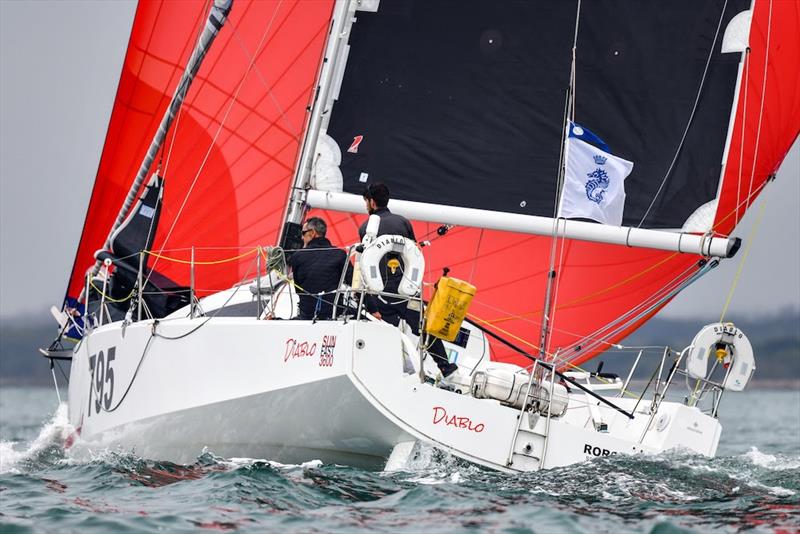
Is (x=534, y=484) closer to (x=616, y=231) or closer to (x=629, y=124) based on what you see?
(x=616, y=231)

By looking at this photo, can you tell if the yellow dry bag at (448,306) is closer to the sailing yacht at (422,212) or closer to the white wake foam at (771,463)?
the sailing yacht at (422,212)

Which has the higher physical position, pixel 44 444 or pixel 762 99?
pixel 762 99

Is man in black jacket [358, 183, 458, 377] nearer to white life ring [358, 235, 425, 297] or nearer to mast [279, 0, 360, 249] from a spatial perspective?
white life ring [358, 235, 425, 297]

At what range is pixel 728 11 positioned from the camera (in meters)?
8.68

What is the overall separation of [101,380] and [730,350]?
400cm

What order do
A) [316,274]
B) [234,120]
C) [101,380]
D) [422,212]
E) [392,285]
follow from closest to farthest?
[392,285] < [316,274] < [101,380] < [422,212] < [234,120]

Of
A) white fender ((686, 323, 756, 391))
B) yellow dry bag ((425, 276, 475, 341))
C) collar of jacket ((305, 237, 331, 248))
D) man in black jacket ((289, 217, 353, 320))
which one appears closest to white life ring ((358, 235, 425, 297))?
yellow dry bag ((425, 276, 475, 341))

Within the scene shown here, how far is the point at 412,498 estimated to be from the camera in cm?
546

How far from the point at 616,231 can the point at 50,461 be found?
4.15 metres

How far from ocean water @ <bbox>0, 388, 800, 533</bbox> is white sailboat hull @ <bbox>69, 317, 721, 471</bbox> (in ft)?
0.37

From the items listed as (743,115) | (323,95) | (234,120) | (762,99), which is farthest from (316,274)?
(762,99)

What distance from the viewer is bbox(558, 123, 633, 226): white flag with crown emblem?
767 cm

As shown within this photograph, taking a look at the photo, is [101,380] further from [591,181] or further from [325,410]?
[591,181]

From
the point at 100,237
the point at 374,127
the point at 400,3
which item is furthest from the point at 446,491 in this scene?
the point at 100,237
